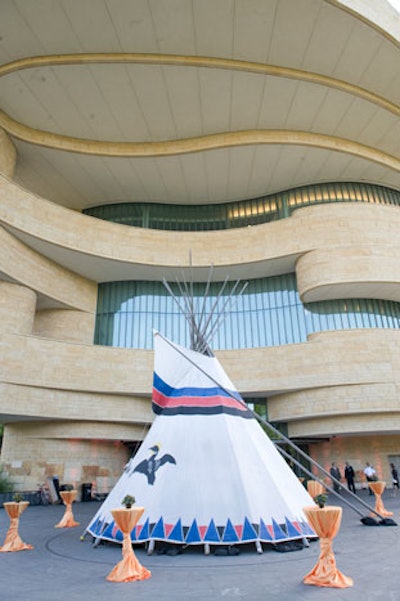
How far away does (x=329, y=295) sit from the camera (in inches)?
815

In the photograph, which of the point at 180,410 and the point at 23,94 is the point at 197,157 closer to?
the point at 23,94

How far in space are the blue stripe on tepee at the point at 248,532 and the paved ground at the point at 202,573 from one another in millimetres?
271

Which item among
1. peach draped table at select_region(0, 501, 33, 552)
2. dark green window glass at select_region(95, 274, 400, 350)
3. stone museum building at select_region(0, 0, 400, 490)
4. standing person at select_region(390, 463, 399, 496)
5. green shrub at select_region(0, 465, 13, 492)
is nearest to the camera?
peach draped table at select_region(0, 501, 33, 552)

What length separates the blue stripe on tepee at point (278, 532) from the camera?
24.2 feet

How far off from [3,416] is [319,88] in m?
20.1

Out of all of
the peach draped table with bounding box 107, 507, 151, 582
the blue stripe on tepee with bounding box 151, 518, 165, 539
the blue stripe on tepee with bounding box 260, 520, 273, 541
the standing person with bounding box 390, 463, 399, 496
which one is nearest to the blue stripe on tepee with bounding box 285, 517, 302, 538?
the blue stripe on tepee with bounding box 260, 520, 273, 541

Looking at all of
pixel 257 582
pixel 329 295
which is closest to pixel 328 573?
pixel 257 582

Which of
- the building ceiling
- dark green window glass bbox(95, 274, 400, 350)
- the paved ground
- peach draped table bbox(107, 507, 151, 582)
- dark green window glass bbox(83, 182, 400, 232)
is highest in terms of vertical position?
the building ceiling

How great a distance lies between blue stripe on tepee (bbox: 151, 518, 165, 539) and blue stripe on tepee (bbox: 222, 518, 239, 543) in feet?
3.69

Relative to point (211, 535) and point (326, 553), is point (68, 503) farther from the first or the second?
point (326, 553)

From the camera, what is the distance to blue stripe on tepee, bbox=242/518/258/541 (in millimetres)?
7184

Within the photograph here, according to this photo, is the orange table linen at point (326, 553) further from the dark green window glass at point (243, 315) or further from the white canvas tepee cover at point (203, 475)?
the dark green window glass at point (243, 315)

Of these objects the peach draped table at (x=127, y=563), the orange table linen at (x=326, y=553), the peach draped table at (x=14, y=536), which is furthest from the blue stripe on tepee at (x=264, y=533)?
the peach draped table at (x=14, y=536)

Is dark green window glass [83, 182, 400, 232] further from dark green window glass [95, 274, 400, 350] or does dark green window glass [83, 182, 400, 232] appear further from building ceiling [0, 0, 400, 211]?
dark green window glass [95, 274, 400, 350]
